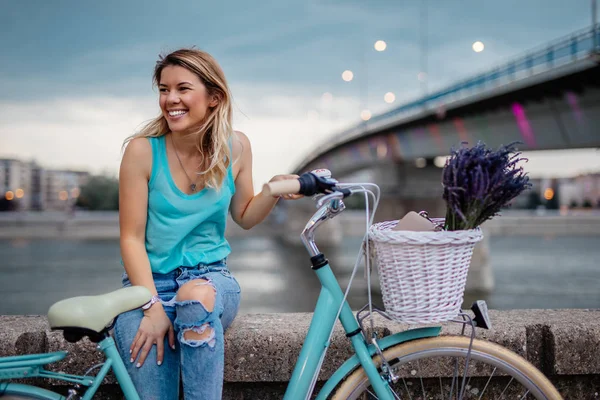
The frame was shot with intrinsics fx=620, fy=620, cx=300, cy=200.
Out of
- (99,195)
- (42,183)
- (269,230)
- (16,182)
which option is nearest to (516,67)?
(269,230)

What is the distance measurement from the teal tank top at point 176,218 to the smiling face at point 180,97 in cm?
13

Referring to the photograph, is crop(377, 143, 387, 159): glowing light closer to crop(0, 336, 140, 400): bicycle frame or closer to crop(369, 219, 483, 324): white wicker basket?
crop(369, 219, 483, 324): white wicker basket

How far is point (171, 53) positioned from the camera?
7.70 ft

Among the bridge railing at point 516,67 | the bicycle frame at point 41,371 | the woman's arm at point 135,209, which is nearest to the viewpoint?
the bicycle frame at point 41,371

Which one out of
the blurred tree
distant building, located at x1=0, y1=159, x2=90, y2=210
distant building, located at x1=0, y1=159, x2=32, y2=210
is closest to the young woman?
distant building, located at x1=0, y1=159, x2=32, y2=210

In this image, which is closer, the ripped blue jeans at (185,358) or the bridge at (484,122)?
the ripped blue jeans at (185,358)

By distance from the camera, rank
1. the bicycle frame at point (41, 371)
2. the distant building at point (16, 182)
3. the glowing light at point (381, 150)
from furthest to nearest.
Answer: the distant building at point (16, 182), the glowing light at point (381, 150), the bicycle frame at point (41, 371)

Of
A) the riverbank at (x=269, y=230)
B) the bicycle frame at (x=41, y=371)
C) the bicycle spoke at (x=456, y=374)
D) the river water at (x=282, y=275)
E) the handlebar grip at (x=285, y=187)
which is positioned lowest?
the river water at (x=282, y=275)

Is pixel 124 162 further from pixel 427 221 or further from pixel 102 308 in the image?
pixel 427 221

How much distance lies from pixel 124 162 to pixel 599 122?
1465cm

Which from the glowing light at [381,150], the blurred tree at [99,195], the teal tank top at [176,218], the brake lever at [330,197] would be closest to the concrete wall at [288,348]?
the teal tank top at [176,218]

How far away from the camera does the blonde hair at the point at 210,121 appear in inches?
91.7

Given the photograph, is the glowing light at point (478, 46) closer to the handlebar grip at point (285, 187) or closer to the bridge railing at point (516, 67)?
the bridge railing at point (516, 67)

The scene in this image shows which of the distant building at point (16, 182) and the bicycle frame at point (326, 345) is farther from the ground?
the distant building at point (16, 182)
